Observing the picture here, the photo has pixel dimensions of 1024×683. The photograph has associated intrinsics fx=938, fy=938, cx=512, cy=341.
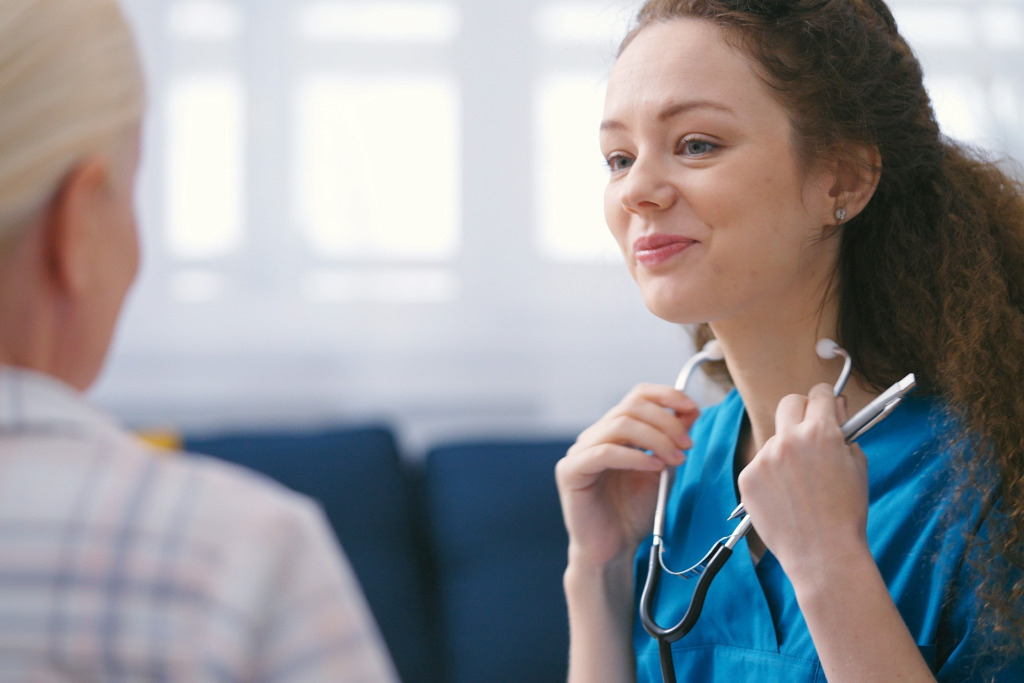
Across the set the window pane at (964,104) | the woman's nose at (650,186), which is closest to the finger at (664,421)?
the woman's nose at (650,186)

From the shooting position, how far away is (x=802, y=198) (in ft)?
3.46

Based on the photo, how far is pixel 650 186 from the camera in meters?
1.05

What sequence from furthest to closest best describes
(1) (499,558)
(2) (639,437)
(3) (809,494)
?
(1) (499,558) → (2) (639,437) → (3) (809,494)

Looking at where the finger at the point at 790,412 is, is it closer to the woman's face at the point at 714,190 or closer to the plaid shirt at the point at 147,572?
the woman's face at the point at 714,190

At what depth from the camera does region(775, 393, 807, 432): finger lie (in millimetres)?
942

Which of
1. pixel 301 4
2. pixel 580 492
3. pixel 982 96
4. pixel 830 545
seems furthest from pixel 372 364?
A: pixel 982 96

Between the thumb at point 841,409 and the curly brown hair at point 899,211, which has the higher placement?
the curly brown hair at point 899,211

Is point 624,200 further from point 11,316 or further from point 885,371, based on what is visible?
point 11,316

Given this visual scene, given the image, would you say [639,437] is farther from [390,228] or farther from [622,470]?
[390,228]

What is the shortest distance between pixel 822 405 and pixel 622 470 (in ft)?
1.06

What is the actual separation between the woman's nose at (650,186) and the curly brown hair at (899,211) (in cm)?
15

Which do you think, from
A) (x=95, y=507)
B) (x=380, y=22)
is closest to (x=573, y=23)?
(x=380, y=22)

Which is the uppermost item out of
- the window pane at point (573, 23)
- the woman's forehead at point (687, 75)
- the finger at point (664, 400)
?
the window pane at point (573, 23)

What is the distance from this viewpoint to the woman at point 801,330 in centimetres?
91
